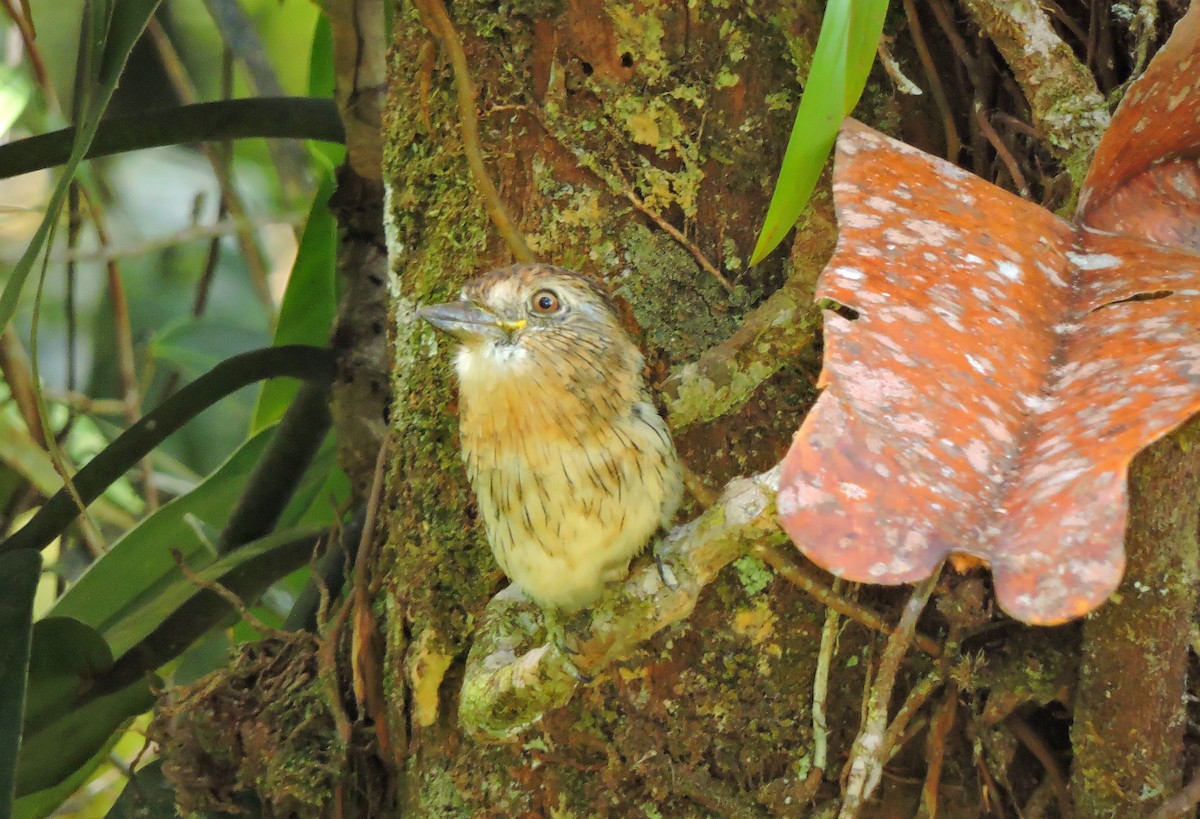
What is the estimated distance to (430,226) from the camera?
4.22 ft

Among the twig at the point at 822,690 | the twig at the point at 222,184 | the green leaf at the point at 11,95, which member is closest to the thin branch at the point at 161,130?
the green leaf at the point at 11,95

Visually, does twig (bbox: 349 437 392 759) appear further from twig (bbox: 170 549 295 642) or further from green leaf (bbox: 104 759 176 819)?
green leaf (bbox: 104 759 176 819)

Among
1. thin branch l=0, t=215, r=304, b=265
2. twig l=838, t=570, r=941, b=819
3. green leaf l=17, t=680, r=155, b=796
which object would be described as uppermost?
twig l=838, t=570, r=941, b=819

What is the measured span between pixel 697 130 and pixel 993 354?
1.90 ft

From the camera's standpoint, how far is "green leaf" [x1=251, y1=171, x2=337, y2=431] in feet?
5.99

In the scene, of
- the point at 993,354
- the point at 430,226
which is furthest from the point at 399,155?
the point at 993,354

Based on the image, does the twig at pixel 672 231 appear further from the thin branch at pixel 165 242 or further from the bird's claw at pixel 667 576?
the thin branch at pixel 165 242

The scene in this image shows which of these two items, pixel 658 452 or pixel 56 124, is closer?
Result: pixel 658 452

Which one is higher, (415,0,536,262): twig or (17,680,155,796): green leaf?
(415,0,536,262): twig

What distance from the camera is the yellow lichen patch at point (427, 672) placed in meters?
1.19

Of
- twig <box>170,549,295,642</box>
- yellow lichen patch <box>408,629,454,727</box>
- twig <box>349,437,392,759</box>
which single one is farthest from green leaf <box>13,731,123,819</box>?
yellow lichen patch <box>408,629,454,727</box>

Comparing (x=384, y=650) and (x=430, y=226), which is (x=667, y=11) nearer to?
(x=430, y=226)

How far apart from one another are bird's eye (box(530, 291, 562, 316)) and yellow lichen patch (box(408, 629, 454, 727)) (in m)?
0.38

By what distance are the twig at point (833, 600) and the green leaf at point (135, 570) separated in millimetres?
870
